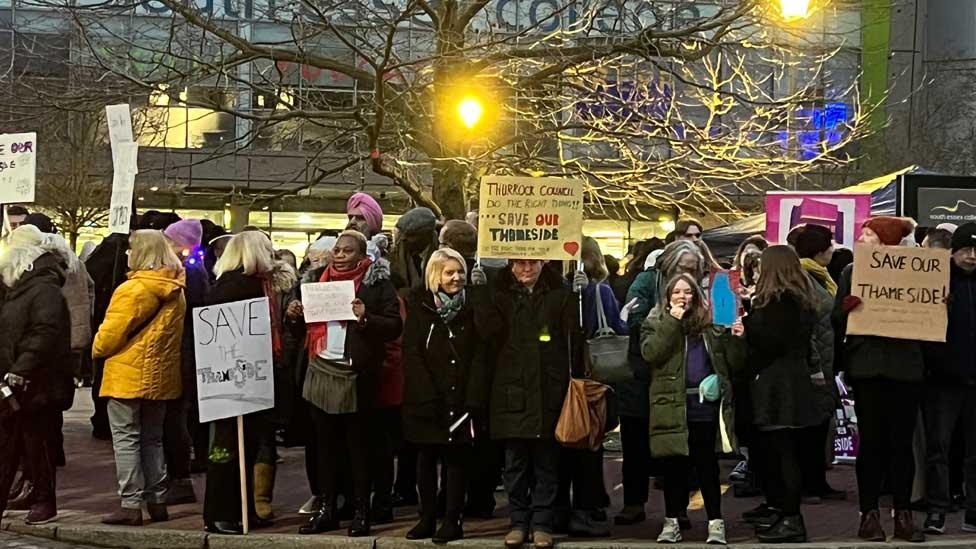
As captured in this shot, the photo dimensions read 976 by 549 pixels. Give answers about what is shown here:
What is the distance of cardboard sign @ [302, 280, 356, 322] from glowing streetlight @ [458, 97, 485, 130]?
211 inches

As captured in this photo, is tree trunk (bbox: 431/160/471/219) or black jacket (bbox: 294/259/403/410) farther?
tree trunk (bbox: 431/160/471/219)

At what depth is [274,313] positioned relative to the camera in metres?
8.65

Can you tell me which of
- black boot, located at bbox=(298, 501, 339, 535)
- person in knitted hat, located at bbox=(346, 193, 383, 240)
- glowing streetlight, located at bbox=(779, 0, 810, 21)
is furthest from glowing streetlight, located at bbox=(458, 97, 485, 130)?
black boot, located at bbox=(298, 501, 339, 535)

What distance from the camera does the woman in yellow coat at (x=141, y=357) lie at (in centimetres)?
830

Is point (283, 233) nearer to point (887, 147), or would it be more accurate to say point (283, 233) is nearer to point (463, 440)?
point (887, 147)

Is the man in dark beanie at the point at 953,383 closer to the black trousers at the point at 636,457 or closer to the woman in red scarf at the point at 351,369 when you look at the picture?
the black trousers at the point at 636,457

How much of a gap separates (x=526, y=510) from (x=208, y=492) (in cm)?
214

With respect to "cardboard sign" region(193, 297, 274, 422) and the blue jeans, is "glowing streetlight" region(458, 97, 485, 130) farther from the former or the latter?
the blue jeans

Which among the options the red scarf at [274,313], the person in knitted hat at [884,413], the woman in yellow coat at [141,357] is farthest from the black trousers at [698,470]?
the woman in yellow coat at [141,357]

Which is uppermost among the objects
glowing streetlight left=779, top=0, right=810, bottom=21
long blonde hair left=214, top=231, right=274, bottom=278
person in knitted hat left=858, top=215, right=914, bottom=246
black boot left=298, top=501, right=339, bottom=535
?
glowing streetlight left=779, top=0, right=810, bottom=21

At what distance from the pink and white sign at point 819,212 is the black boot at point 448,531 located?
600 centimetres

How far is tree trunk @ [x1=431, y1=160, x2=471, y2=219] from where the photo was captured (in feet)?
44.6

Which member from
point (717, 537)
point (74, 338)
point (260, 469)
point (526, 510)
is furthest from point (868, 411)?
point (74, 338)

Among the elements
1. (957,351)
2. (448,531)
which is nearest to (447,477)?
(448,531)
